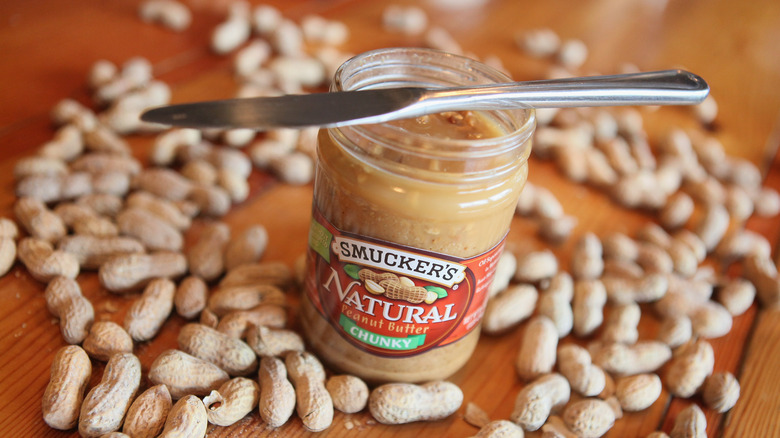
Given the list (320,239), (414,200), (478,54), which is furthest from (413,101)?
(478,54)

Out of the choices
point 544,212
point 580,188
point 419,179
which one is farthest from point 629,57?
point 419,179

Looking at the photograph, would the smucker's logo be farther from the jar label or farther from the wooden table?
the wooden table

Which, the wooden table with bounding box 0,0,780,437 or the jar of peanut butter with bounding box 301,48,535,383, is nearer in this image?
the jar of peanut butter with bounding box 301,48,535,383

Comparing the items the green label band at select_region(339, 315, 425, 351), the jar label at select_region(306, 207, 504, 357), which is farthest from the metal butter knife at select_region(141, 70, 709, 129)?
the green label band at select_region(339, 315, 425, 351)

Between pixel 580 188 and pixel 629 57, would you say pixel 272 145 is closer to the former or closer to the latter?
pixel 580 188

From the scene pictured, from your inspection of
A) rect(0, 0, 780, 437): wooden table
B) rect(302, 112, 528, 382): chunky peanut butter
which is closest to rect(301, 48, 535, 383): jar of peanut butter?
rect(302, 112, 528, 382): chunky peanut butter

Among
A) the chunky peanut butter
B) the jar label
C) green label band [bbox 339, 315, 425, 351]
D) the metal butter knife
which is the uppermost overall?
the metal butter knife

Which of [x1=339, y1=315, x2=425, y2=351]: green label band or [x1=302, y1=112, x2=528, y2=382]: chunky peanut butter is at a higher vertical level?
[x1=302, y1=112, x2=528, y2=382]: chunky peanut butter
